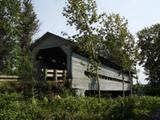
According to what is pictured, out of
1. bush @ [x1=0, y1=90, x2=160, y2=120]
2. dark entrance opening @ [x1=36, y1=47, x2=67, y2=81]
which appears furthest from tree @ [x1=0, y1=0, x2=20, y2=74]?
bush @ [x1=0, y1=90, x2=160, y2=120]

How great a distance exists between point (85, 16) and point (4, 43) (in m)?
12.0

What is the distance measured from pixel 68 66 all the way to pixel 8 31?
892 centimetres

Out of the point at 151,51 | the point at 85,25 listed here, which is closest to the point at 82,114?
the point at 85,25

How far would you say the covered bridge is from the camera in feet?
111

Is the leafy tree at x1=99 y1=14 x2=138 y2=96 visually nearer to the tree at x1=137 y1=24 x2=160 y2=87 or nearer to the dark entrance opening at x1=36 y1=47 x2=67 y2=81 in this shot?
the dark entrance opening at x1=36 y1=47 x2=67 y2=81

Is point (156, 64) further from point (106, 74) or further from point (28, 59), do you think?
point (28, 59)

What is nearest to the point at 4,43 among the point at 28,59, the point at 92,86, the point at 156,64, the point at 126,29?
the point at 28,59

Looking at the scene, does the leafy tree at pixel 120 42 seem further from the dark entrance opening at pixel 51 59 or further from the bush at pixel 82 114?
the bush at pixel 82 114

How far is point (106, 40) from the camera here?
44594 millimetres

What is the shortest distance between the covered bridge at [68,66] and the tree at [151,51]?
3765cm

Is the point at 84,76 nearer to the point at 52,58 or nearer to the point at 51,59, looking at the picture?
the point at 51,59

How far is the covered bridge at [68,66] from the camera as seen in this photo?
1336 inches

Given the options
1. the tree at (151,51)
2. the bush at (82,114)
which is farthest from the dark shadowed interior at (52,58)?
the tree at (151,51)

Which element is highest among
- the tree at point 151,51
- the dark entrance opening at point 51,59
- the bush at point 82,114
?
the tree at point 151,51
